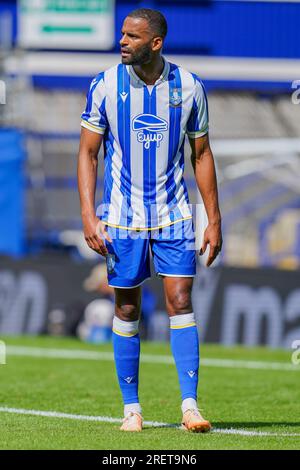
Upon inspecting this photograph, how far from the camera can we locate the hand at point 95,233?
6.49 meters

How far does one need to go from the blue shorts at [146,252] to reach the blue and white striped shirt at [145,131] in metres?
0.05

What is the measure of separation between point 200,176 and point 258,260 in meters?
9.77

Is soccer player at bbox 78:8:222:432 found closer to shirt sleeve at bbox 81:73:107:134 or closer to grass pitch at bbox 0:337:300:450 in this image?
shirt sleeve at bbox 81:73:107:134

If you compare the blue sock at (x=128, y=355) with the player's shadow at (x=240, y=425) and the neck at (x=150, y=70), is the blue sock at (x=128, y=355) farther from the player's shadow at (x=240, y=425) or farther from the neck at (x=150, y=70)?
the neck at (x=150, y=70)

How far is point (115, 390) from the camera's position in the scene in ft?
30.3

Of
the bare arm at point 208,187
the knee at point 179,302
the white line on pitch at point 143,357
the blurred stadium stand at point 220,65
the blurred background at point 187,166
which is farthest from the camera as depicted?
the blurred stadium stand at point 220,65

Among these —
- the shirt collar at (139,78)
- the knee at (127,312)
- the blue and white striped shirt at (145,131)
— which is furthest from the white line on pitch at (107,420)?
the shirt collar at (139,78)

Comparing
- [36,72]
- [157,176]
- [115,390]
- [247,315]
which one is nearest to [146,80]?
[157,176]

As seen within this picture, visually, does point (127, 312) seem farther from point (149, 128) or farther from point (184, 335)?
point (149, 128)

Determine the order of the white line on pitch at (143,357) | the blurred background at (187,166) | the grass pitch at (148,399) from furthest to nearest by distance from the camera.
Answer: the blurred background at (187,166) → the white line on pitch at (143,357) → the grass pitch at (148,399)

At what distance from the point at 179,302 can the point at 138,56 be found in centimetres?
138

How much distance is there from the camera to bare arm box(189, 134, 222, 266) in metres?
6.66

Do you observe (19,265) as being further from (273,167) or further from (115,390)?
(115,390)

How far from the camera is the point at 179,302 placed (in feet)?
21.5
